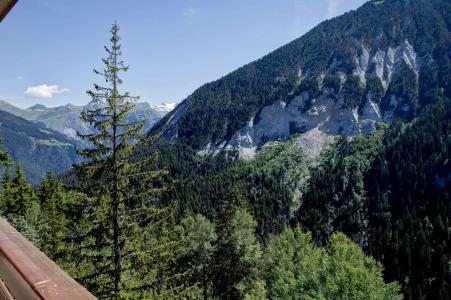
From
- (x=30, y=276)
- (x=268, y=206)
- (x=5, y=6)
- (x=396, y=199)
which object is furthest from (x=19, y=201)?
(x=396, y=199)

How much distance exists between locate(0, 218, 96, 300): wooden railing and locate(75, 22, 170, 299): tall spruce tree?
12.9 meters

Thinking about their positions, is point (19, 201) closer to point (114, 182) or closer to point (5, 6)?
point (114, 182)

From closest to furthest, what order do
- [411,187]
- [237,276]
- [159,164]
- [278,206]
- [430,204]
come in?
[237,276] < [430,204] < [411,187] < [278,206] < [159,164]

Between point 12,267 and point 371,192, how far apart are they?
12583 cm

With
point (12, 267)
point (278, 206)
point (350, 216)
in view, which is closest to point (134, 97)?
point (12, 267)

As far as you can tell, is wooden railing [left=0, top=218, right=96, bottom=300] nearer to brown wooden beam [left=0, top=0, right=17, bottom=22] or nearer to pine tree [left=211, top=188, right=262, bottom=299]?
brown wooden beam [left=0, top=0, right=17, bottom=22]

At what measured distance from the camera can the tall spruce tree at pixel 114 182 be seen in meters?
15.1

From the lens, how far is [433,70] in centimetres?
18912

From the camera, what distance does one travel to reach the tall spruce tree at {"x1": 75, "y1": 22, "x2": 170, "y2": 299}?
49.6 feet

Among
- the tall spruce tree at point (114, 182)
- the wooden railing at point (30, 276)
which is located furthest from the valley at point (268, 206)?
the wooden railing at point (30, 276)

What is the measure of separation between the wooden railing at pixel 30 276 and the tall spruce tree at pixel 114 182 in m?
12.9

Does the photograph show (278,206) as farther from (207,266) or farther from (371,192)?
(207,266)

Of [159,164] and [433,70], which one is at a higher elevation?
[433,70]

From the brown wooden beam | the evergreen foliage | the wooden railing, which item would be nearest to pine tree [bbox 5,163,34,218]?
the brown wooden beam
